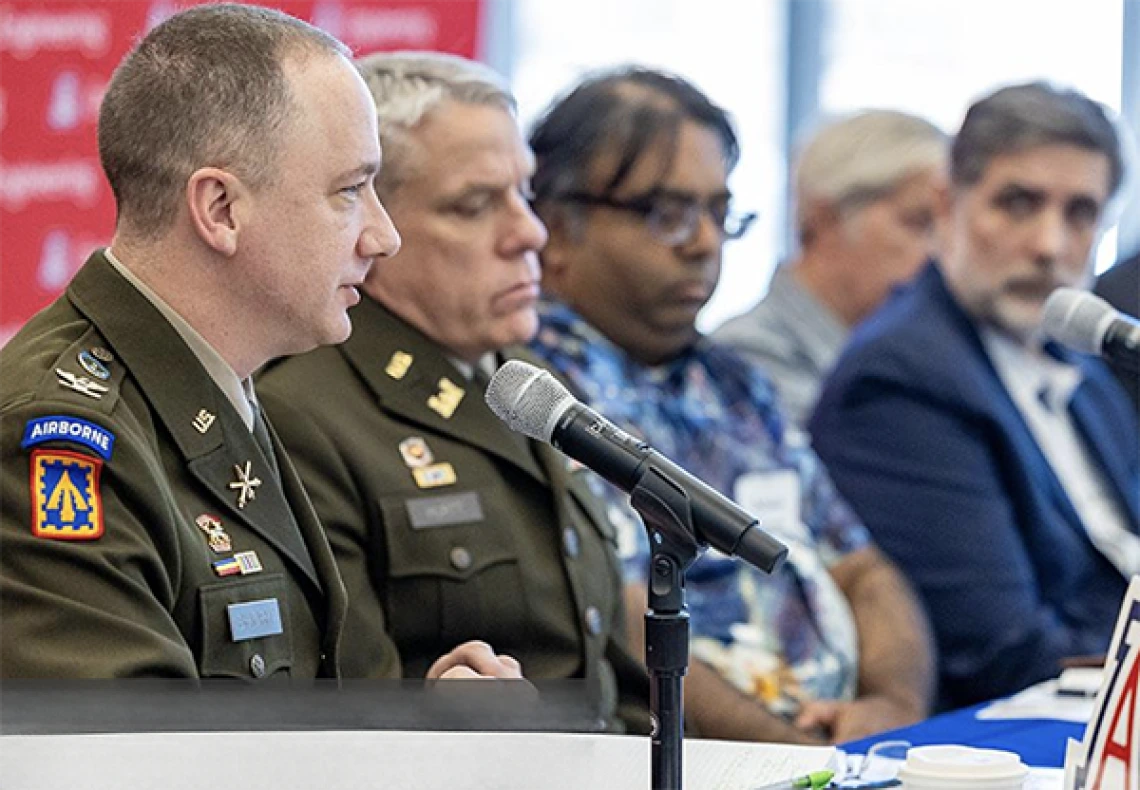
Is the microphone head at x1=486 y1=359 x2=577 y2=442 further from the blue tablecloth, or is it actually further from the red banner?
the red banner

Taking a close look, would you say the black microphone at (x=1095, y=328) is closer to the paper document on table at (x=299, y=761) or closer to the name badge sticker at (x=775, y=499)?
the paper document on table at (x=299, y=761)

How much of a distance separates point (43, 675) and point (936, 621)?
7.53 feet

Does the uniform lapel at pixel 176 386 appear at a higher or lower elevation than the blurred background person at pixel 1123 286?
higher

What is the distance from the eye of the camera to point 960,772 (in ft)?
5.71

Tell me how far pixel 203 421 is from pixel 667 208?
1.51 meters

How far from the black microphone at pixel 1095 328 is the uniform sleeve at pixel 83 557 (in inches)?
42.2

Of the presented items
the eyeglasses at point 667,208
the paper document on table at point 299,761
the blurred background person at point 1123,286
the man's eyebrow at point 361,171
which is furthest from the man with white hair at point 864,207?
the paper document on table at point 299,761

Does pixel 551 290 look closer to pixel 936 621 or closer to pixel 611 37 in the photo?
pixel 936 621

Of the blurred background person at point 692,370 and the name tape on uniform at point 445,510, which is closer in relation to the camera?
the name tape on uniform at point 445,510

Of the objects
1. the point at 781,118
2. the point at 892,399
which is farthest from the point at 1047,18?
the point at 892,399

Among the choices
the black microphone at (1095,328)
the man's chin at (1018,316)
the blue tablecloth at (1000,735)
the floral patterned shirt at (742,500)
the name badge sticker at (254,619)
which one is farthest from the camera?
the man's chin at (1018,316)

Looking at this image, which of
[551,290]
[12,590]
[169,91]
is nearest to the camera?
[12,590]

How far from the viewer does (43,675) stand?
5.68ft

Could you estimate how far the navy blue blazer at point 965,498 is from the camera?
144 inches
